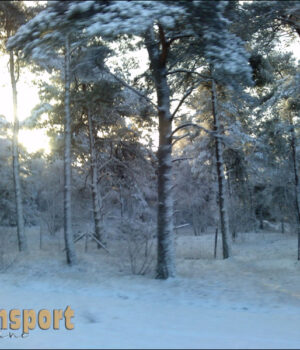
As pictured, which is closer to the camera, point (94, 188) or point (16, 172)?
point (16, 172)

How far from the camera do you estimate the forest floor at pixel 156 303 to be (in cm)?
448

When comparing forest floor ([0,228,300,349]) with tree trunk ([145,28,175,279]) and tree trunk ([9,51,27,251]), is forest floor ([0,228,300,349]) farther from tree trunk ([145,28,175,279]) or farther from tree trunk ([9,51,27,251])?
tree trunk ([9,51,27,251])

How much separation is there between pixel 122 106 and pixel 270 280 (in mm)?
10236

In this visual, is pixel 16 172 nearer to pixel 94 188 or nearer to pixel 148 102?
pixel 94 188

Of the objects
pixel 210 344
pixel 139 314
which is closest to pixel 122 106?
pixel 139 314

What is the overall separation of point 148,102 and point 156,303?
361 inches

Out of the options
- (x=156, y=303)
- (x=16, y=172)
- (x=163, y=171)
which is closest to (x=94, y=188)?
(x=16, y=172)

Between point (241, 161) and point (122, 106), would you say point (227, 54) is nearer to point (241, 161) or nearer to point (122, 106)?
point (122, 106)

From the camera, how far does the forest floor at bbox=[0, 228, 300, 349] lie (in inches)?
177

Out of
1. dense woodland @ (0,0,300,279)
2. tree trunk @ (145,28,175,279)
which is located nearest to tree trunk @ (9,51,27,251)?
dense woodland @ (0,0,300,279)

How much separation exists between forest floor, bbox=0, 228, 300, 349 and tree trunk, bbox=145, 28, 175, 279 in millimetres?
628

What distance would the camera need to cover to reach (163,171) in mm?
9539

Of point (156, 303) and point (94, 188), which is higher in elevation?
point (94, 188)

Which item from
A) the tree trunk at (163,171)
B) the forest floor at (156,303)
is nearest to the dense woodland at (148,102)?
the tree trunk at (163,171)
